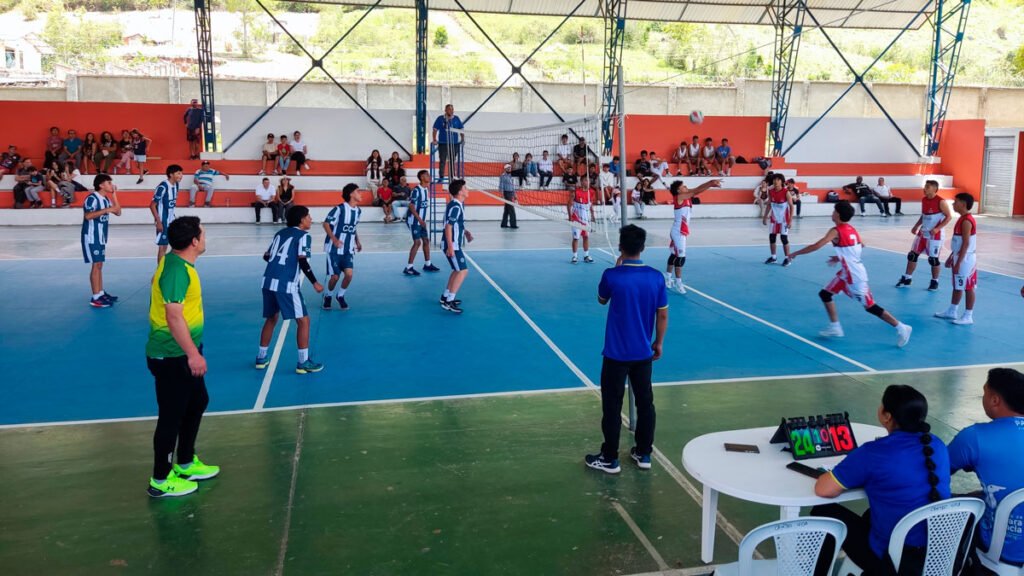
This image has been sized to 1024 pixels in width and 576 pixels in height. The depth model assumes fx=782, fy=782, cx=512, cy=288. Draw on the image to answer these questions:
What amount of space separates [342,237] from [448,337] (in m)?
2.44

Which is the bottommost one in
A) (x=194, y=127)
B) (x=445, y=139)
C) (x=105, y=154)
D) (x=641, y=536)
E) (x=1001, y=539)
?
(x=641, y=536)

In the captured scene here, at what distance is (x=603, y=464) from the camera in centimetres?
601

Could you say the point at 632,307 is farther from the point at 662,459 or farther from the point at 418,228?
the point at 418,228

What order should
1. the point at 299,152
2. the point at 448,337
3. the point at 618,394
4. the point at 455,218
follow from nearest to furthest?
the point at 618,394
the point at 448,337
the point at 455,218
the point at 299,152

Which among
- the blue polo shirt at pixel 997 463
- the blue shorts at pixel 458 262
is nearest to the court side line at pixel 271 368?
the blue shorts at pixel 458 262

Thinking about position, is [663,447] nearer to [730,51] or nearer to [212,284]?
[212,284]

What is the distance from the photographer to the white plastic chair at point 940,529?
343cm

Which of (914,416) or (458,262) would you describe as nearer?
(914,416)

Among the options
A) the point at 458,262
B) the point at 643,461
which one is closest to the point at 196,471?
the point at 643,461

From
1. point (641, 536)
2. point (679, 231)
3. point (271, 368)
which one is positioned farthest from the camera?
point (679, 231)

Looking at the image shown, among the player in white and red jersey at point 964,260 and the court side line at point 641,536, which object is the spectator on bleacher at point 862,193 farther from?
the court side line at point 641,536

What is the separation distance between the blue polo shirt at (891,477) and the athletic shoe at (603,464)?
236cm

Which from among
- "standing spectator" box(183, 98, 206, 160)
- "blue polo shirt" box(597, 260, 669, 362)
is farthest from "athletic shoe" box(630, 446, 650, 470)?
"standing spectator" box(183, 98, 206, 160)

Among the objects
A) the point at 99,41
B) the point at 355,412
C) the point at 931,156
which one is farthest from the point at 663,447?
the point at 99,41
